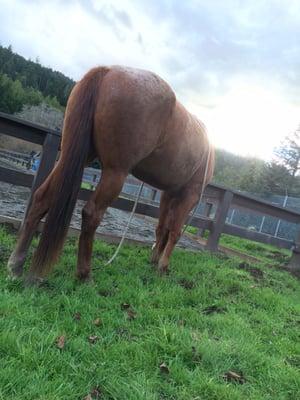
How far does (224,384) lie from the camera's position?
196 centimetres

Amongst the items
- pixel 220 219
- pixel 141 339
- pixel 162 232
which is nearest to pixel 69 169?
pixel 141 339

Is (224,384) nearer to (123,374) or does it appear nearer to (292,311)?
(123,374)

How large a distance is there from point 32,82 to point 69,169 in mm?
89511

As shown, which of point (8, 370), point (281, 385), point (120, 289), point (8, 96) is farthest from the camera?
point (8, 96)

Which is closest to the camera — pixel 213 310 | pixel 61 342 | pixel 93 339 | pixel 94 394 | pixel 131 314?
pixel 94 394

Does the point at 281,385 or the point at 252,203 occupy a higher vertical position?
the point at 252,203

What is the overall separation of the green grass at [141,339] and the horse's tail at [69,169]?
29 centimetres

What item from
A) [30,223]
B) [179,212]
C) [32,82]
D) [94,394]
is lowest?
[94,394]

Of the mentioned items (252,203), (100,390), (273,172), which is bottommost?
(100,390)

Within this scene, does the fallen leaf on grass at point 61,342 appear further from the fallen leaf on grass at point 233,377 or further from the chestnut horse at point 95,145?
the fallen leaf on grass at point 233,377

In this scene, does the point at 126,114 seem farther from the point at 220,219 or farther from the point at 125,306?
the point at 220,219

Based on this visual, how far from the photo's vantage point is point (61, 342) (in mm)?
2008

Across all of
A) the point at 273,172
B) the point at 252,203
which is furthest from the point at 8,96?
the point at 252,203

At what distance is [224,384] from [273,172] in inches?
1451
